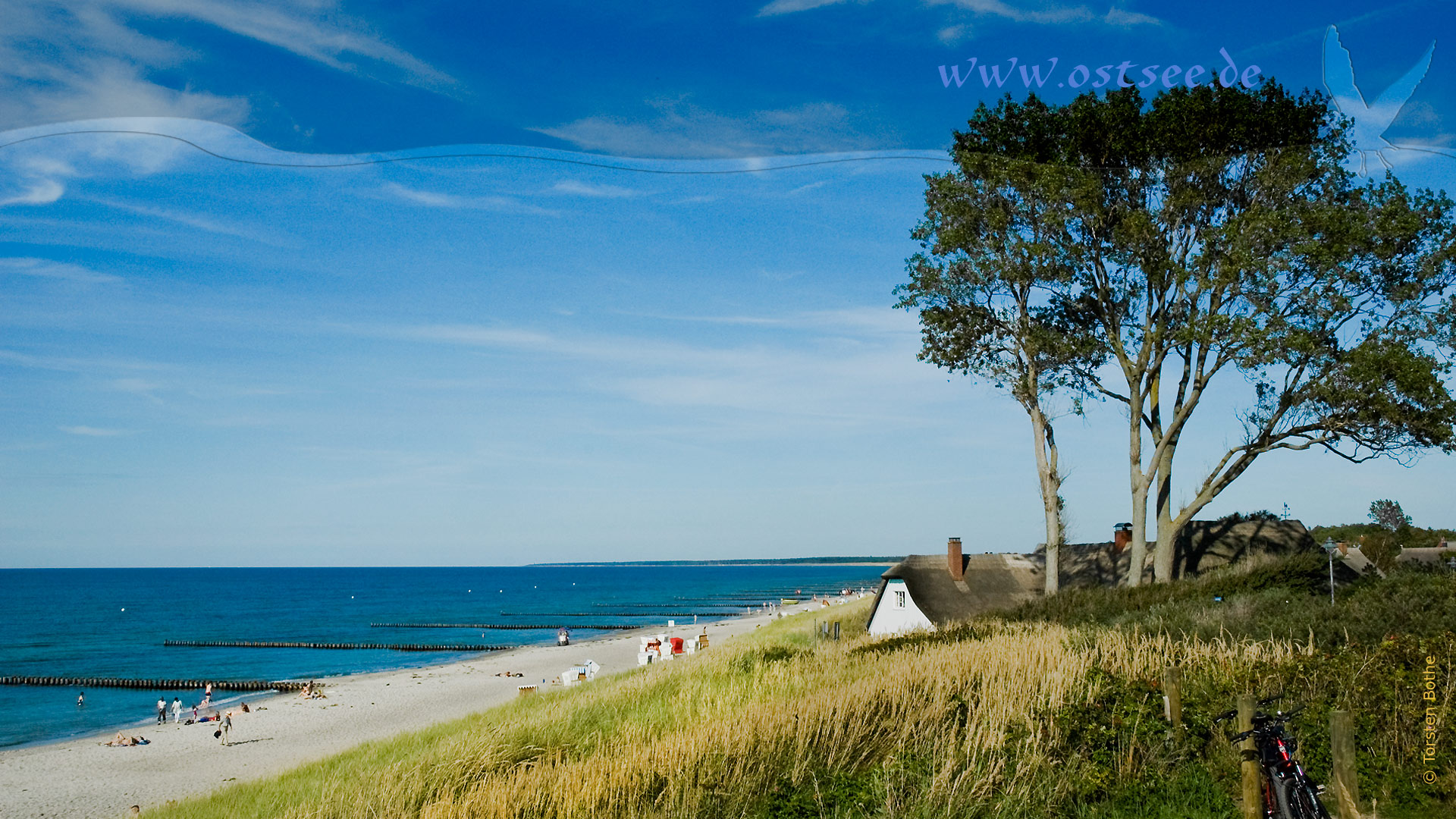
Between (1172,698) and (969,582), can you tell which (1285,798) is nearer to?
(1172,698)

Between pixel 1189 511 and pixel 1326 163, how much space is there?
807cm

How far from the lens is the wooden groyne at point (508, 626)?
96688mm

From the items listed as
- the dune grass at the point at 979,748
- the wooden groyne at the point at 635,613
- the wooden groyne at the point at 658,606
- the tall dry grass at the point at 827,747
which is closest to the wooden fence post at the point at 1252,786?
the dune grass at the point at 979,748

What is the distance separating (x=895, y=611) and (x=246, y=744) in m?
24.7

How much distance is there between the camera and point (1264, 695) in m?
9.12

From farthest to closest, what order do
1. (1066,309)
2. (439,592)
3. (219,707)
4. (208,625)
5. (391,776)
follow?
(439,592) → (208,625) → (219,707) → (1066,309) → (391,776)

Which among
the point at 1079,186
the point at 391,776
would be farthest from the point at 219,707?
the point at 1079,186

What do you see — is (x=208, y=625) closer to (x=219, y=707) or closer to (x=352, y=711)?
Answer: (x=219, y=707)

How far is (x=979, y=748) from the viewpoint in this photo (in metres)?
8.82

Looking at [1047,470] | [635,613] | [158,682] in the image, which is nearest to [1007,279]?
[1047,470]

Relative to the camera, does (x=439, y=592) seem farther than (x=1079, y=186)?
Yes

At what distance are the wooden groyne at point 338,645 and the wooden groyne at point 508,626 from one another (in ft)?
58.8

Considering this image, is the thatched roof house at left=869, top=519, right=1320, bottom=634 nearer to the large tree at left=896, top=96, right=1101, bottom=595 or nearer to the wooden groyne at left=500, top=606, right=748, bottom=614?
the large tree at left=896, top=96, right=1101, bottom=595

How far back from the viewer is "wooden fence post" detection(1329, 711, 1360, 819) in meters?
6.56
